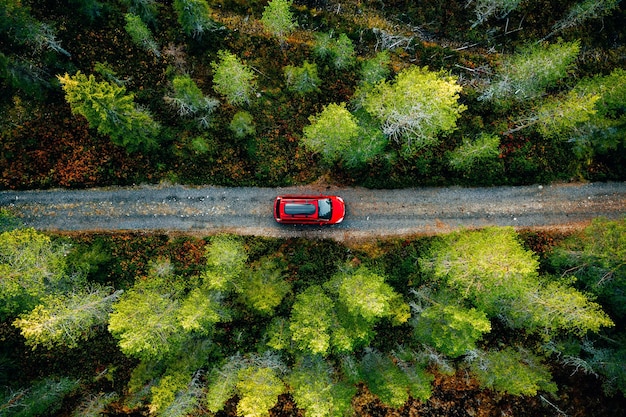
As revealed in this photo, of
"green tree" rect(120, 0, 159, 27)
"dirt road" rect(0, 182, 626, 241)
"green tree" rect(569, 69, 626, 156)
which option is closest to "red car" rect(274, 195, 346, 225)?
"dirt road" rect(0, 182, 626, 241)

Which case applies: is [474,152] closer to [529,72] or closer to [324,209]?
[529,72]

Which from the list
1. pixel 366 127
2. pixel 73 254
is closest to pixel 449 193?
pixel 366 127

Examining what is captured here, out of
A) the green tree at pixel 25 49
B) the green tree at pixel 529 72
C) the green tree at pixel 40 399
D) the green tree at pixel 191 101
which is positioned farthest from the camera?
the green tree at pixel 191 101

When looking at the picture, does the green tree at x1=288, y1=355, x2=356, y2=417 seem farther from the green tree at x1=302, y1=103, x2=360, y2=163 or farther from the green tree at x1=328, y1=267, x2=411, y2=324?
the green tree at x1=302, y1=103, x2=360, y2=163

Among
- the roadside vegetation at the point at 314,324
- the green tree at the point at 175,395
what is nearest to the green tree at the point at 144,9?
the roadside vegetation at the point at 314,324

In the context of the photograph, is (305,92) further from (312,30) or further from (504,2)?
(504,2)

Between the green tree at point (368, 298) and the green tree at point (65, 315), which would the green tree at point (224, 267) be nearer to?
the green tree at point (65, 315)
